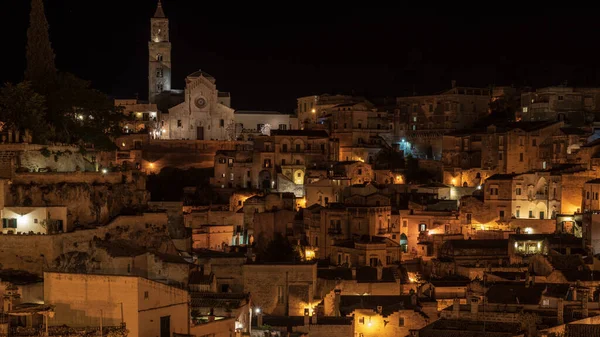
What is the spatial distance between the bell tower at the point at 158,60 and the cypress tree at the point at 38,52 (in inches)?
1414

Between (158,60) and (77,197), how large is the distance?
4418 cm

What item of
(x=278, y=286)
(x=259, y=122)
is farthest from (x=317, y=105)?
(x=278, y=286)

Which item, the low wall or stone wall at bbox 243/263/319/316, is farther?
stone wall at bbox 243/263/319/316

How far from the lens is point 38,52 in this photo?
1722 inches

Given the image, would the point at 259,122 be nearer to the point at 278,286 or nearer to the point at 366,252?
the point at 366,252

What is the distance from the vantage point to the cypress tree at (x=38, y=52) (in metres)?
43.3

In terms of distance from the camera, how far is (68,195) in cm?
3772

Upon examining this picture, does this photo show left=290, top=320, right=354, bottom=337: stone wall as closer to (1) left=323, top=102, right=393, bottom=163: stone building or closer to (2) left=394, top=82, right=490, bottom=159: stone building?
(1) left=323, top=102, right=393, bottom=163: stone building

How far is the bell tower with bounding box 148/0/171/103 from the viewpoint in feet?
264

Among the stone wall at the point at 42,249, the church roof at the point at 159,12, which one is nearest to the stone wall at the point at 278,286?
the stone wall at the point at 42,249

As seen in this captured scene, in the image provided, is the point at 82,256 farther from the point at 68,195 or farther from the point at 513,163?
the point at 513,163

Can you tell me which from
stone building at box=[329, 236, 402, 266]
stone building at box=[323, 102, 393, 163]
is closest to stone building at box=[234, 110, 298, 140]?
stone building at box=[323, 102, 393, 163]

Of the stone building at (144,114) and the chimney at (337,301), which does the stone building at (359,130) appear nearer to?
the stone building at (144,114)

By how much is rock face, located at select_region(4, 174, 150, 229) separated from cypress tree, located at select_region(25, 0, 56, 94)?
6.44 metres
